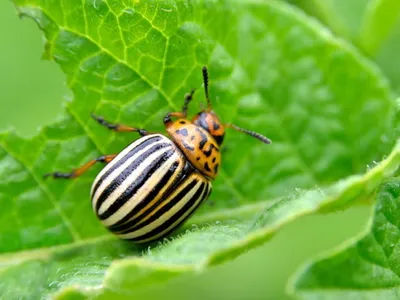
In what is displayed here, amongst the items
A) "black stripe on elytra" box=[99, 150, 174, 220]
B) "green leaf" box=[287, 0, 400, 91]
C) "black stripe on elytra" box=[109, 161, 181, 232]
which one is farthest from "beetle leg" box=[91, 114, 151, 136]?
"green leaf" box=[287, 0, 400, 91]

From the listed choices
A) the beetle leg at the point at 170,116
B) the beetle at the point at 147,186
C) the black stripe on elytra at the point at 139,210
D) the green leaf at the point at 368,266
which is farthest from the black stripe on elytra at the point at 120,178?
the green leaf at the point at 368,266

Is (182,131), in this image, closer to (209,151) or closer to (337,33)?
(209,151)

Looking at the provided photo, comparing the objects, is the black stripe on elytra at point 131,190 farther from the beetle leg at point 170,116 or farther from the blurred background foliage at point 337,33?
the blurred background foliage at point 337,33

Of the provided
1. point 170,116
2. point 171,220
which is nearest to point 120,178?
point 171,220

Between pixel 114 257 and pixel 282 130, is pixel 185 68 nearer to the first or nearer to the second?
pixel 282 130

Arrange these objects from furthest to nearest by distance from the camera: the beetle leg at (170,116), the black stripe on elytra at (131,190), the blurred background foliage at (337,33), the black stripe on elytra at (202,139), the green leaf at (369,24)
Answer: the blurred background foliage at (337,33), the green leaf at (369,24), the black stripe on elytra at (202,139), the beetle leg at (170,116), the black stripe on elytra at (131,190)

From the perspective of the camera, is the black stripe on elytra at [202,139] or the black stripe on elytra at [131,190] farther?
the black stripe on elytra at [202,139]

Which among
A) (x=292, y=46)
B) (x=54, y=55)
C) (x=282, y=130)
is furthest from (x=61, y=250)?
(x=292, y=46)
